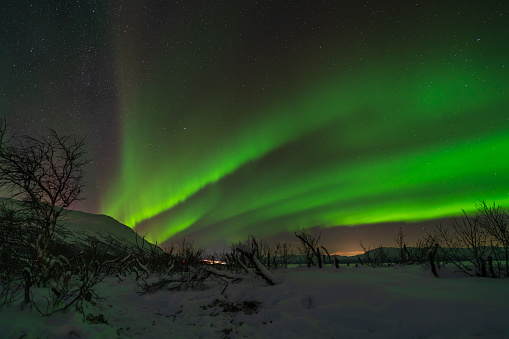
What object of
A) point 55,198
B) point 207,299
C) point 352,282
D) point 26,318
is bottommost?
point 207,299

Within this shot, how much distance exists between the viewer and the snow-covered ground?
4922 millimetres

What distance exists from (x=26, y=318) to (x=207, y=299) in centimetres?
648

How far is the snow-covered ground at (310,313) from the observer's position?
492cm

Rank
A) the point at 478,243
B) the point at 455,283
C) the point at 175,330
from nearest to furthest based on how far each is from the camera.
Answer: the point at 175,330 < the point at 455,283 < the point at 478,243

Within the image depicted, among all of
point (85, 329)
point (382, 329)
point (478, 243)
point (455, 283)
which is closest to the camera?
point (85, 329)

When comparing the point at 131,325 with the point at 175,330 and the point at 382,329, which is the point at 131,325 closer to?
the point at 175,330

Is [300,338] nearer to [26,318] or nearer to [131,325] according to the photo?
[131,325]

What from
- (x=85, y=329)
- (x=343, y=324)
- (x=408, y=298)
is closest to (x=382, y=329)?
(x=343, y=324)

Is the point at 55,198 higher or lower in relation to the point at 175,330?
higher

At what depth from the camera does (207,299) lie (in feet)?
32.9

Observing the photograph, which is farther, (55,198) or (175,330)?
(55,198)

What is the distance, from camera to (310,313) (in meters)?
7.34

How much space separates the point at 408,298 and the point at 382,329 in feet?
4.75

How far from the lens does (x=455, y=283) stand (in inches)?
321
